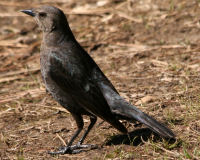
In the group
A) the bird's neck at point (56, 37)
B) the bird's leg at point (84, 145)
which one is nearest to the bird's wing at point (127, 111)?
the bird's leg at point (84, 145)

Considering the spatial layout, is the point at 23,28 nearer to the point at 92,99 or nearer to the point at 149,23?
the point at 149,23

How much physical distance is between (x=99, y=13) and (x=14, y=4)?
7.86 feet

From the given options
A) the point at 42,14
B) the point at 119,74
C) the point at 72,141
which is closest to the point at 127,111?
the point at 72,141

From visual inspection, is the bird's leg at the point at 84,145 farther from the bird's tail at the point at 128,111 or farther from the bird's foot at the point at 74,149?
the bird's tail at the point at 128,111

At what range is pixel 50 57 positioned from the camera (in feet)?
17.6

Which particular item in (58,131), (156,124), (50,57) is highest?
(50,57)

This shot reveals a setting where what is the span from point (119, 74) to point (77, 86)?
230 centimetres

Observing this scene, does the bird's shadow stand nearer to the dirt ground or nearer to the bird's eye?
the dirt ground

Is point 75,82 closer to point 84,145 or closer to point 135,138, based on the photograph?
point 84,145

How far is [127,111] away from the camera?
505cm

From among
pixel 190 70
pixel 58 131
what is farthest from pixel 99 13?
pixel 58 131

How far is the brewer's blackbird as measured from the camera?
5090mm

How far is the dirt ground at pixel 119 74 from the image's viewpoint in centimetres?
523

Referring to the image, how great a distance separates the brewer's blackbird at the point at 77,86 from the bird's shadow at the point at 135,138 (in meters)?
0.23
